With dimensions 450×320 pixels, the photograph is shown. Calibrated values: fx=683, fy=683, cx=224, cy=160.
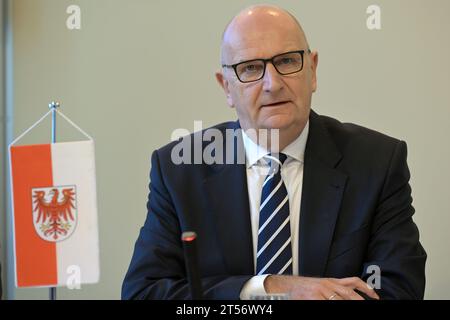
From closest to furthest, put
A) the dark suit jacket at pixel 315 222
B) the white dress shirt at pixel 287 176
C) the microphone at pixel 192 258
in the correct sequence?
the microphone at pixel 192 258 < the dark suit jacket at pixel 315 222 < the white dress shirt at pixel 287 176

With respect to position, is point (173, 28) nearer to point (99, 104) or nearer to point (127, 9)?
point (127, 9)

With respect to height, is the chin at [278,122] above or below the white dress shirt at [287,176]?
above

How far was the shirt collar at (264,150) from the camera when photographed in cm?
234

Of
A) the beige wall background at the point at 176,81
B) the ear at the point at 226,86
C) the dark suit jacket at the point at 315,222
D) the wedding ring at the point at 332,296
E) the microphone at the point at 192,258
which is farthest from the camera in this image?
the beige wall background at the point at 176,81

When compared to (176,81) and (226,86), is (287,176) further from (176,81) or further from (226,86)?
(176,81)

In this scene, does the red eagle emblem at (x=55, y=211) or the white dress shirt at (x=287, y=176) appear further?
the white dress shirt at (x=287, y=176)

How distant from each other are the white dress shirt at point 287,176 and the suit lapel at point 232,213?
30 mm

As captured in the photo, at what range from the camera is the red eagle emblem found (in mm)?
2154

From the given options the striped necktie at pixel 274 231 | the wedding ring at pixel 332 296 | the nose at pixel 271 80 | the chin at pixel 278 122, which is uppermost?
the nose at pixel 271 80

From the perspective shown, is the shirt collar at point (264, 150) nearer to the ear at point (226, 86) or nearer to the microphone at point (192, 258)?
the ear at point (226, 86)

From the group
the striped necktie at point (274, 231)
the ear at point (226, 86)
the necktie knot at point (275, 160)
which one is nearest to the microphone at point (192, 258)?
the striped necktie at point (274, 231)

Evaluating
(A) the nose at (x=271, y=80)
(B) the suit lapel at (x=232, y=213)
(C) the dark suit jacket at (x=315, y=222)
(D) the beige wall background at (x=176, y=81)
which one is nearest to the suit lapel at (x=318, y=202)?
(C) the dark suit jacket at (x=315, y=222)

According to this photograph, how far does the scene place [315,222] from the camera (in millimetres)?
2217
